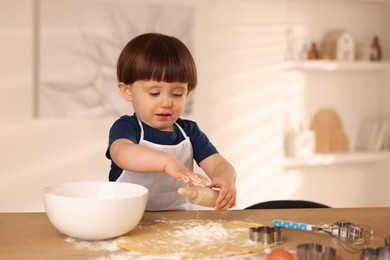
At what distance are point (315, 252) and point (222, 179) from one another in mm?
466

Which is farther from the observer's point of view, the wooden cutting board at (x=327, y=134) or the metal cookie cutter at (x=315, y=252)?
the wooden cutting board at (x=327, y=134)

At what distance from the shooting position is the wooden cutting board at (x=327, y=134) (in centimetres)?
443

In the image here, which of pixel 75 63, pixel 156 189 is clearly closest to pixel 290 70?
pixel 75 63

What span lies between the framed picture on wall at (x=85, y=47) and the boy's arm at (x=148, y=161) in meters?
1.85

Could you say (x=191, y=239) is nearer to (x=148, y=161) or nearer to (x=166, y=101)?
(x=148, y=161)

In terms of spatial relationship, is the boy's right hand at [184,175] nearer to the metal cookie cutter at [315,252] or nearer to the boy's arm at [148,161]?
the boy's arm at [148,161]

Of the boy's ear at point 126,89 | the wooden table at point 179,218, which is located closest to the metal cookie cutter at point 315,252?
the wooden table at point 179,218

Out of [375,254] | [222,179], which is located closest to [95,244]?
[222,179]

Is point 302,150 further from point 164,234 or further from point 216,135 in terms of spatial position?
point 164,234

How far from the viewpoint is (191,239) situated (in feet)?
4.27

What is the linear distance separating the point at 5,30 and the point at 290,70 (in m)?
1.90

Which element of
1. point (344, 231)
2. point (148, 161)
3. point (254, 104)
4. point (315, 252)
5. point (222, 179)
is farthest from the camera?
point (254, 104)

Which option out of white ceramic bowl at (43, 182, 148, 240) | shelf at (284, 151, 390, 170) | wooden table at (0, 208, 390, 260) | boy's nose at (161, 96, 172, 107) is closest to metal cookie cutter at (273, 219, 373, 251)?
wooden table at (0, 208, 390, 260)

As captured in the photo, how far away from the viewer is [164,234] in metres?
1.34
